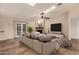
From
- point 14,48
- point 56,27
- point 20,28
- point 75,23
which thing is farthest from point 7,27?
point 75,23

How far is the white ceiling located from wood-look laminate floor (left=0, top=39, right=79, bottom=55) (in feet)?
1.64

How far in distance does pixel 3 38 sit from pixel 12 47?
0.23 meters

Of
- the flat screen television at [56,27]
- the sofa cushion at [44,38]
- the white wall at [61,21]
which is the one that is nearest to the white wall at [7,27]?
the white wall at [61,21]

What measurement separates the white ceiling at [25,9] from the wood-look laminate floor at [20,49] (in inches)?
19.6

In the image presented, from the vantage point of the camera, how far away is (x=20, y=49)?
5.19ft

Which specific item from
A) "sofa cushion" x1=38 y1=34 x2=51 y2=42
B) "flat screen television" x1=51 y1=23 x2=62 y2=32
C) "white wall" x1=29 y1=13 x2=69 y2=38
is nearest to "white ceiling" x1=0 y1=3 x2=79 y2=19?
"white wall" x1=29 y1=13 x2=69 y2=38

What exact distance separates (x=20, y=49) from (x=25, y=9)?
731mm

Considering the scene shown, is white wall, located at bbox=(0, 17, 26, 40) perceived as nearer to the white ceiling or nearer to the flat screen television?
the white ceiling

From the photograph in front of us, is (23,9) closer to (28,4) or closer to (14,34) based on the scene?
(28,4)

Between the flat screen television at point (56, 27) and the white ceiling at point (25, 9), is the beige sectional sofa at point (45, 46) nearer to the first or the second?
the flat screen television at point (56, 27)

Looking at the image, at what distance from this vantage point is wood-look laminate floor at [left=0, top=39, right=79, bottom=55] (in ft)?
5.17

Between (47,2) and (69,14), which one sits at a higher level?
(47,2)

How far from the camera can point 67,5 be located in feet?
5.18
